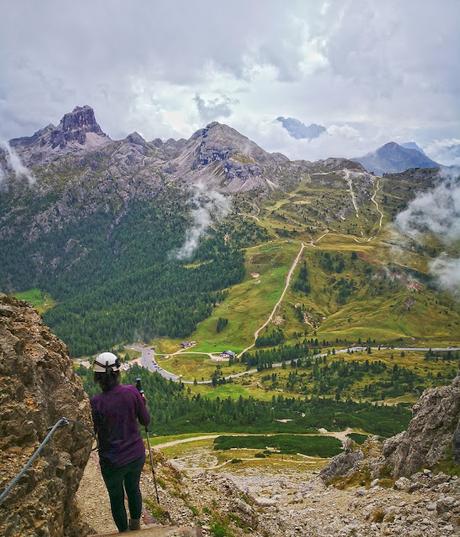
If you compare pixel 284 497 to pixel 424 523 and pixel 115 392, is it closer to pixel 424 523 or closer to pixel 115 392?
pixel 424 523

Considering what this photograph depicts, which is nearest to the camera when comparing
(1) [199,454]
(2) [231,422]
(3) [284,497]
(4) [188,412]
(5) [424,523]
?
(5) [424,523]

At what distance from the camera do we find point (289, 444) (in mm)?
119375

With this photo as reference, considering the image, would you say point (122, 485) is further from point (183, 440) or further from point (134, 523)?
point (183, 440)

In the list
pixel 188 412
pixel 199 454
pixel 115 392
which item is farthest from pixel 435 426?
pixel 188 412

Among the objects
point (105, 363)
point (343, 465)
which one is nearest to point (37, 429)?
point (105, 363)

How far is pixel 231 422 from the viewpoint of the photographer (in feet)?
545

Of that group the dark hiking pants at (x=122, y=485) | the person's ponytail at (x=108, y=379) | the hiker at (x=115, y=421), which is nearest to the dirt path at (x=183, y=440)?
the dark hiking pants at (x=122, y=485)

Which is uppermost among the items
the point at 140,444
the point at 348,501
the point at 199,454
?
the point at 140,444

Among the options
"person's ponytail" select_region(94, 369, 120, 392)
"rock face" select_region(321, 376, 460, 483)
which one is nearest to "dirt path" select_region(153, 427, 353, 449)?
"rock face" select_region(321, 376, 460, 483)

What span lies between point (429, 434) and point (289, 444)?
78808 mm

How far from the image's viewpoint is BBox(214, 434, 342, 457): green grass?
110438mm

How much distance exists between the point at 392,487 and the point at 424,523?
13.2m

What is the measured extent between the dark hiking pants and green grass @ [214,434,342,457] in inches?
3865

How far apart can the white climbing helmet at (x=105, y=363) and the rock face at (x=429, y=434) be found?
123ft
